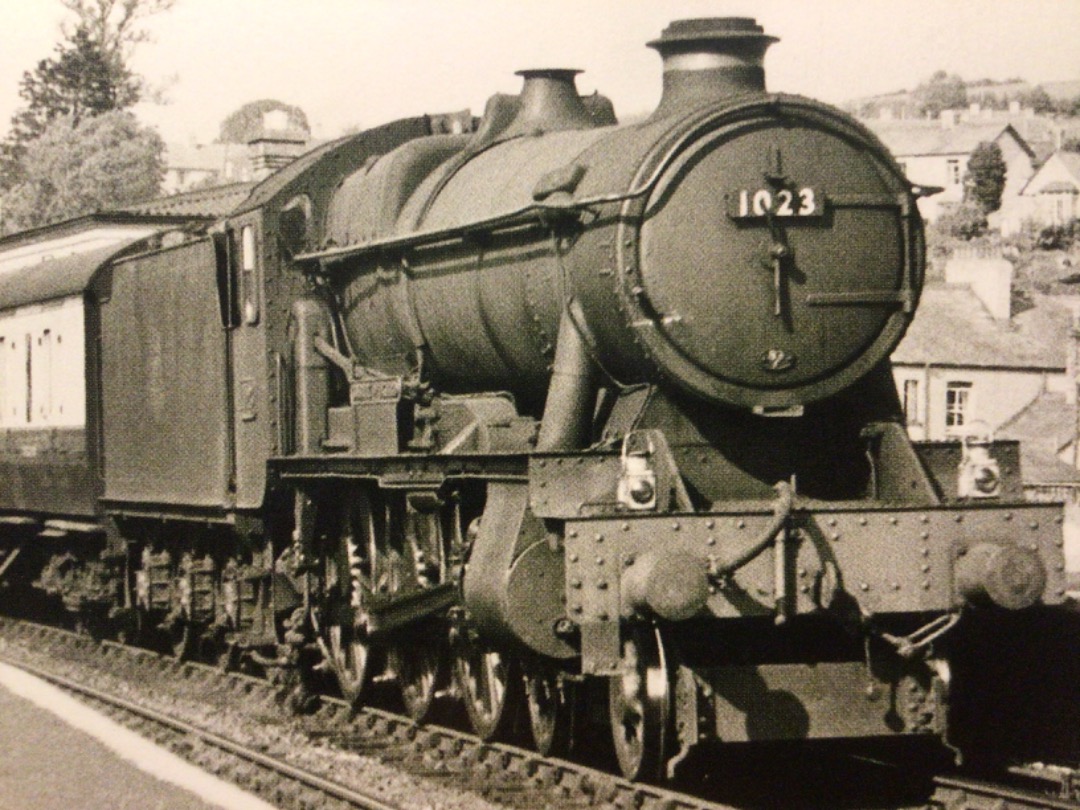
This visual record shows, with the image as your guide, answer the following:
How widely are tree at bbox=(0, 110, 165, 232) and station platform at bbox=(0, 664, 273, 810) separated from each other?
5267 cm

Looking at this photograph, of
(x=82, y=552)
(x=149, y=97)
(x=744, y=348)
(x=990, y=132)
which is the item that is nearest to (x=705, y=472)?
(x=744, y=348)

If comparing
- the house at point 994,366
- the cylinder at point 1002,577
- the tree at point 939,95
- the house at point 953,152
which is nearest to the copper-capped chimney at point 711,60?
the cylinder at point 1002,577

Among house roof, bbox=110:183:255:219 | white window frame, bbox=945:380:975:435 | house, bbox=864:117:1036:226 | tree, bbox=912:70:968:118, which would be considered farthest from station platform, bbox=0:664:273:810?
tree, bbox=912:70:968:118

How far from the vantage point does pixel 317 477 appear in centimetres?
1209

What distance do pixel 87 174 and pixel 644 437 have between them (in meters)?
58.8

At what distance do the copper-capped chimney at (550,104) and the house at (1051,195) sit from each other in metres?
72.8

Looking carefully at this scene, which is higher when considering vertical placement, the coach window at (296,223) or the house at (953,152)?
the house at (953,152)

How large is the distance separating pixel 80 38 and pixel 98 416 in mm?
53895

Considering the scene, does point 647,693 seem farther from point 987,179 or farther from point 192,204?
point 987,179

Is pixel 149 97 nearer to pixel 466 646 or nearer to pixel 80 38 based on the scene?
pixel 80 38

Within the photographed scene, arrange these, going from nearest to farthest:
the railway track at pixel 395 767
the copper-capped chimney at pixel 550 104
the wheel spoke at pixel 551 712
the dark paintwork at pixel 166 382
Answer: the railway track at pixel 395 767
the wheel spoke at pixel 551 712
the copper-capped chimney at pixel 550 104
the dark paintwork at pixel 166 382

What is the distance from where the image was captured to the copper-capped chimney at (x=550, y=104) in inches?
441

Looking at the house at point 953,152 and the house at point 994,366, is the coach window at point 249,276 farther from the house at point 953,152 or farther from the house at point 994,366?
the house at point 953,152

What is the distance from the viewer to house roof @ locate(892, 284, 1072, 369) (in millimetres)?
43000
